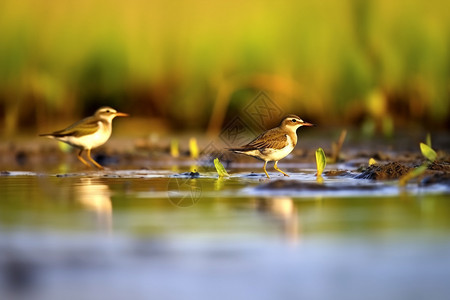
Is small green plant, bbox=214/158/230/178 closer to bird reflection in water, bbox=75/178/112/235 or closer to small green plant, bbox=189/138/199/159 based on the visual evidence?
bird reflection in water, bbox=75/178/112/235

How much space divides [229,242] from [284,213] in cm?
132

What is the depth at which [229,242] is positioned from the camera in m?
5.52

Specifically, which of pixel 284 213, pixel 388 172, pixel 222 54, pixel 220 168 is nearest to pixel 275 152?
pixel 220 168

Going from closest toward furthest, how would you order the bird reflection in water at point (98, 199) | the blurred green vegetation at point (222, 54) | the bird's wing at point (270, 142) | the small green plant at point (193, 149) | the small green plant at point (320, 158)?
the bird reflection in water at point (98, 199) < the small green plant at point (320, 158) < the bird's wing at point (270, 142) < the small green plant at point (193, 149) < the blurred green vegetation at point (222, 54)

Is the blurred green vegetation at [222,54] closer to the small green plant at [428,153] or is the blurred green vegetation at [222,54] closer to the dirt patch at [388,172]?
the small green plant at [428,153]

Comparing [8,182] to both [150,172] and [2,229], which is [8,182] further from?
[2,229]

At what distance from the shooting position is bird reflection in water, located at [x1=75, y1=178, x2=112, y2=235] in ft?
21.1

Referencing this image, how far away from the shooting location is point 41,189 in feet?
29.0

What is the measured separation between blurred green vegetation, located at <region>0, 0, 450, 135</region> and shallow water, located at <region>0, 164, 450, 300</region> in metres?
5.16

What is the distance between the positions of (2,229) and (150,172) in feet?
16.2

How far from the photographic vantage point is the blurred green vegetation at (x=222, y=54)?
44.6ft

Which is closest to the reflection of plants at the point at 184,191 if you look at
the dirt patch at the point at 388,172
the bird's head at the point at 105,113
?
the dirt patch at the point at 388,172

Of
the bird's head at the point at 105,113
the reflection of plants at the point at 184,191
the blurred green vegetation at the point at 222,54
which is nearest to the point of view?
the reflection of plants at the point at 184,191

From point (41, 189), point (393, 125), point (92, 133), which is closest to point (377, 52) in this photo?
point (393, 125)
